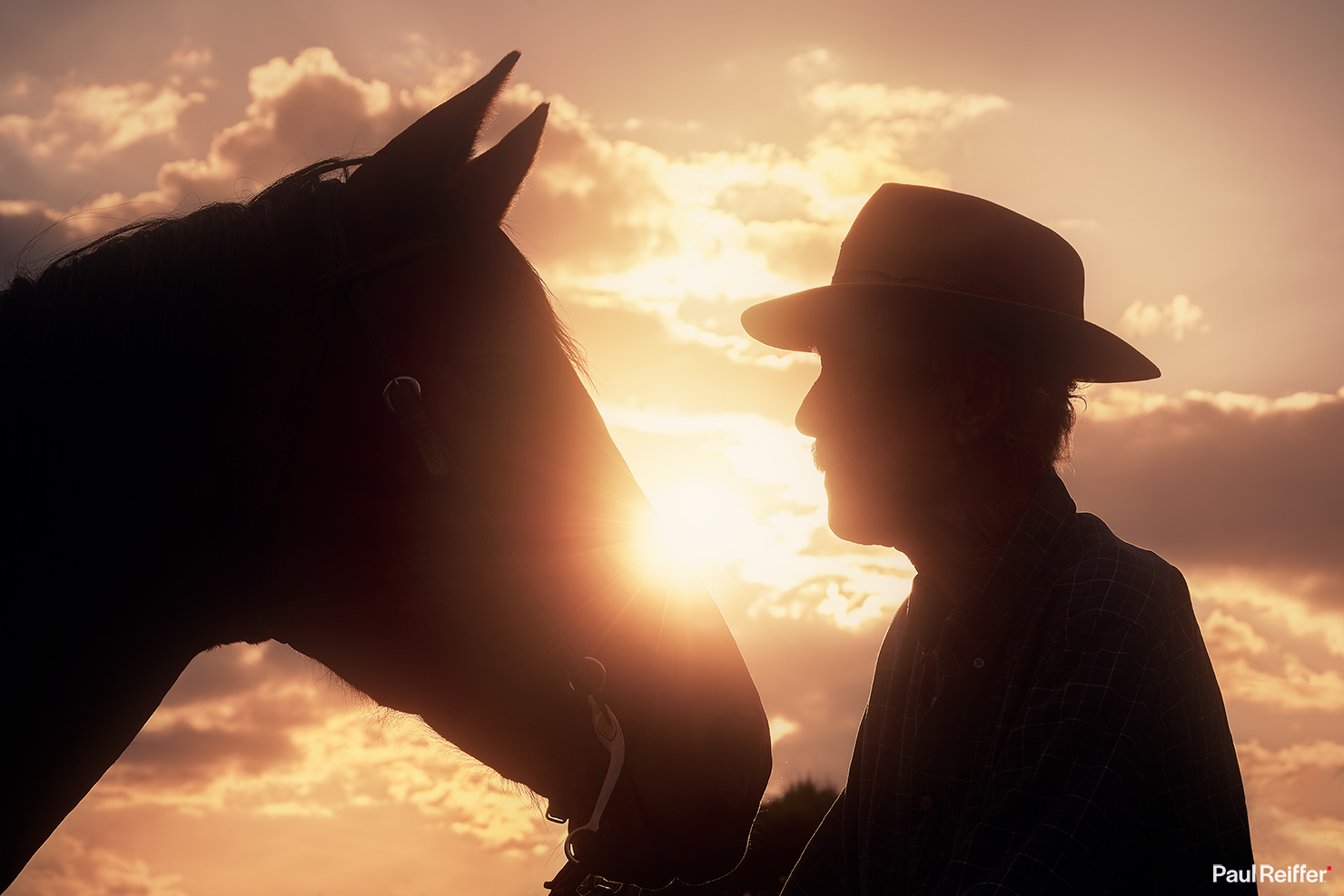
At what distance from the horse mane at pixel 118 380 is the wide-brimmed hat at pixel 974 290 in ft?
5.99

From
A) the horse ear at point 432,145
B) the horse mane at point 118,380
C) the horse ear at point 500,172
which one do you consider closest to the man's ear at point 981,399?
the horse ear at point 500,172

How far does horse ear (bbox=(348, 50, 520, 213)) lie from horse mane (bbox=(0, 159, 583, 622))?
10.3 inches

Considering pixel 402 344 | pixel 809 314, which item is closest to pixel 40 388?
pixel 402 344

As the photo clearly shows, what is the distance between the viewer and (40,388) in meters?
2.39

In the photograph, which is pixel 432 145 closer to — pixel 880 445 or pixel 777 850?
pixel 880 445

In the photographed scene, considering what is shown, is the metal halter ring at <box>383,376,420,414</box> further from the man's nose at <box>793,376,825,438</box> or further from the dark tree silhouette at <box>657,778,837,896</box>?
the dark tree silhouette at <box>657,778,837,896</box>

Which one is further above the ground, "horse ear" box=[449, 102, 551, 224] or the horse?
"horse ear" box=[449, 102, 551, 224]

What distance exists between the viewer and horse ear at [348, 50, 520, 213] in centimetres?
261

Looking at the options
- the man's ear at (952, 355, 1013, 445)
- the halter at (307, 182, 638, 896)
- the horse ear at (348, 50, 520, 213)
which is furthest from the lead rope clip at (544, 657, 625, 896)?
the horse ear at (348, 50, 520, 213)

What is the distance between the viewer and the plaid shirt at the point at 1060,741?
2.08 metres

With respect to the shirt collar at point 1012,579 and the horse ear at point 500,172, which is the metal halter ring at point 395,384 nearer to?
the horse ear at point 500,172

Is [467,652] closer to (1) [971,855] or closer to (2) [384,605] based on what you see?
(2) [384,605]

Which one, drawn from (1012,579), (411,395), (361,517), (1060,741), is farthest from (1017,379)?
(361,517)

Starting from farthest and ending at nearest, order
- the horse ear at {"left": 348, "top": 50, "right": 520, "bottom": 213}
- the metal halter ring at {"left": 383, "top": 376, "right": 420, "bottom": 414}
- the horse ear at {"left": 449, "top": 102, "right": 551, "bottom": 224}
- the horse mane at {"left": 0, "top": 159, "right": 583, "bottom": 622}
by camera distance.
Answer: the horse ear at {"left": 449, "top": 102, "right": 551, "bottom": 224}, the horse ear at {"left": 348, "top": 50, "right": 520, "bottom": 213}, the metal halter ring at {"left": 383, "top": 376, "right": 420, "bottom": 414}, the horse mane at {"left": 0, "top": 159, "right": 583, "bottom": 622}
